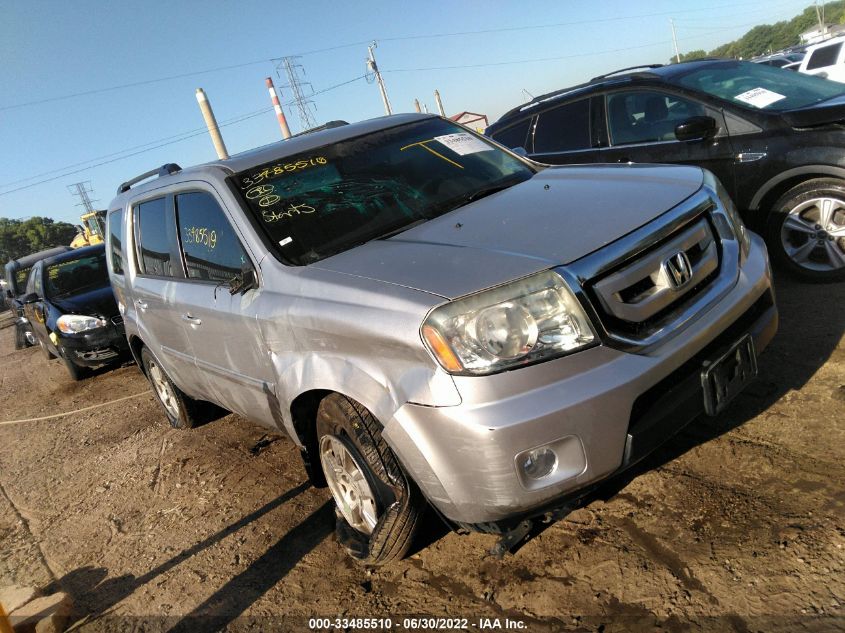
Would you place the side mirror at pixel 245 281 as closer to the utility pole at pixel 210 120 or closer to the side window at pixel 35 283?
the side window at pixel 35 283

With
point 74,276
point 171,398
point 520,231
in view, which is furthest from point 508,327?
point 74,276

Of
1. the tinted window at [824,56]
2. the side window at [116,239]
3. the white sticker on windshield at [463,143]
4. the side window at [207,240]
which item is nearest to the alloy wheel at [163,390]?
the side window at [116,239]

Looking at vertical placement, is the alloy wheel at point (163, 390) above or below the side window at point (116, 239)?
below

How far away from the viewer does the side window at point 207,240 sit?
10.9 ft

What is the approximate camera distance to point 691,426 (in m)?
3.36

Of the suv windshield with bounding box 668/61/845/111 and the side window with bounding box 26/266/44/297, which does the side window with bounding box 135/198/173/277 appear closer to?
the suv windshield with bounding box 668/61/845/111

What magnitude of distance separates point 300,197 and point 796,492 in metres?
2.52

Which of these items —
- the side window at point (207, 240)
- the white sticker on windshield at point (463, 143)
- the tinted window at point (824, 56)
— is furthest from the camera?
the tinted window at point (824, 56)

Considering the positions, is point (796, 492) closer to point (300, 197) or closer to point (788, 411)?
point (788, 411)

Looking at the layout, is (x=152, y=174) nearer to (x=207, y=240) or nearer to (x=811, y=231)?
(x=207, y=240)

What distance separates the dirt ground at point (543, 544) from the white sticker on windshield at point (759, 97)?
4.38 feet

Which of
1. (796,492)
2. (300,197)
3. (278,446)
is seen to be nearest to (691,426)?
(796,492)

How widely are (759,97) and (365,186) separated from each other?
3.28 metres

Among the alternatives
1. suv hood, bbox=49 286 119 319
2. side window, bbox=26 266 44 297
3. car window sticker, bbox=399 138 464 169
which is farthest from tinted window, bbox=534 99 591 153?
side window, bbox=26 266 44 297
